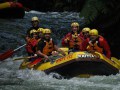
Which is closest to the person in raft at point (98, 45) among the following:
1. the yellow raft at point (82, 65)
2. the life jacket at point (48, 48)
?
the yellow raft at point (82, 65)

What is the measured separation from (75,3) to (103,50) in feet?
4.34

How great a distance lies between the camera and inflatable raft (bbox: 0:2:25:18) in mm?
21844

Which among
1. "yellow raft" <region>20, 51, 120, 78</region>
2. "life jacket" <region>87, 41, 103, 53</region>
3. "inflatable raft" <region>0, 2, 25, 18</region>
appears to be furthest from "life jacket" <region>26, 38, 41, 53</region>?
"inflatable raft" <region>0, 2, 25, 18</region>

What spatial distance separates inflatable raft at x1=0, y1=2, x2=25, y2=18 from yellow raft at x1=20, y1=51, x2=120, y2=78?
1284cm

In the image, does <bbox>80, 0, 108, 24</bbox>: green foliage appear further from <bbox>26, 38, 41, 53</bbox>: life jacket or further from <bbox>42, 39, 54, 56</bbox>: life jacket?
<bbox>26, 38, 41, 53</bbox>: life jacket

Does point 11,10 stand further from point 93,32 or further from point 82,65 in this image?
point 82,65

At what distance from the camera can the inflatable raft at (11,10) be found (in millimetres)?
21844

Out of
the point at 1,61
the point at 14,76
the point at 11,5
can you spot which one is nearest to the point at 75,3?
the point at 14,76

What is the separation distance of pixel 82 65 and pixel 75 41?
168 centimetres

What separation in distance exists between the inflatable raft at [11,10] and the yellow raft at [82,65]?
505 inches

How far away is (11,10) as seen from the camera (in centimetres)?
2223

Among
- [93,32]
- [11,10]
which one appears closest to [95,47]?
[93,32]

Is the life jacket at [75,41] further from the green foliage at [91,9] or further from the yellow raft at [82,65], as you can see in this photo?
the green foliage at [91,9]

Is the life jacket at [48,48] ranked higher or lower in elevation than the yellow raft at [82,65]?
higher
